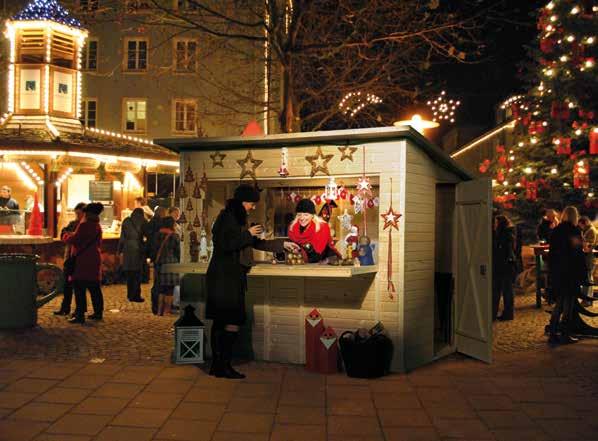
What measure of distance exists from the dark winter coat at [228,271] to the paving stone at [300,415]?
1420 millimetres

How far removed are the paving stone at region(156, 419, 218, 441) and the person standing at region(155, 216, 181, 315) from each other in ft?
19.9

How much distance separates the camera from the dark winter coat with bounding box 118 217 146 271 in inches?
526

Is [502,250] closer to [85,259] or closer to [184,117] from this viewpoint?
[85,259]

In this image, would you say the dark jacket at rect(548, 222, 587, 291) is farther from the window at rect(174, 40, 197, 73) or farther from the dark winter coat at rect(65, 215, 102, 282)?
the window at rect(174, 40, 197, 73)

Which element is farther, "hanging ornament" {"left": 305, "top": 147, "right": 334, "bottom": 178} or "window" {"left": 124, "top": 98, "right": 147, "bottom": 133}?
"window" {"left": 124, "top": 98, "right": 147, "bottom": 133}

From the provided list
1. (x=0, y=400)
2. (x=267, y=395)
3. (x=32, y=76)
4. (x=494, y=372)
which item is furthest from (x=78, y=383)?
(x=32, y=76)

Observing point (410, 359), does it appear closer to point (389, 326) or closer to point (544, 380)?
point (389, 326)

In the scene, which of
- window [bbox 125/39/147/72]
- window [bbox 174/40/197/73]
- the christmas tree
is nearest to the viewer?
the christmas tree

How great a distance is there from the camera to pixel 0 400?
6508 millimetres

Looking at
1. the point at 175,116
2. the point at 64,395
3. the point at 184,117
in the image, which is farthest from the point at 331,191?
the point at 184,117

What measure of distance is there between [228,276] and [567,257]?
5.18m

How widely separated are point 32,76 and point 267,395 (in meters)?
15.7

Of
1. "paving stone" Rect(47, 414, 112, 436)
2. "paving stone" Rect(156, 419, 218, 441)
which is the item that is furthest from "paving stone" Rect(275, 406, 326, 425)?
"paving stone" Rect(47, 414, 112, 436)

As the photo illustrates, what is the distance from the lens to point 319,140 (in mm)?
8203
